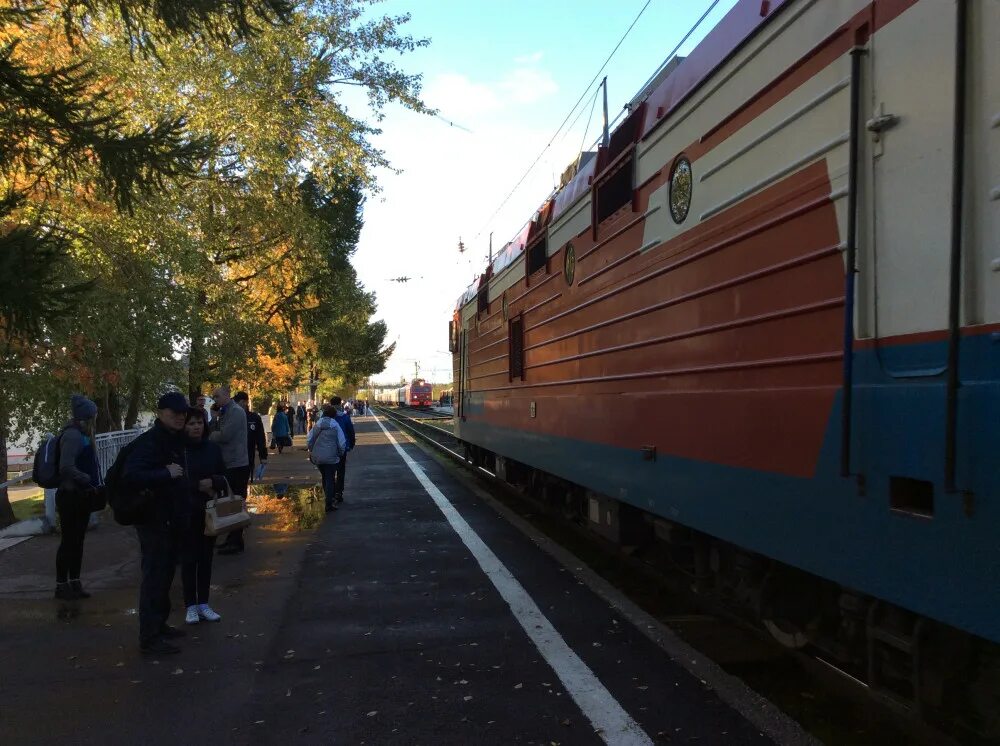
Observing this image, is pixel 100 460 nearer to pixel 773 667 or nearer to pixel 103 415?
pixel 103 415

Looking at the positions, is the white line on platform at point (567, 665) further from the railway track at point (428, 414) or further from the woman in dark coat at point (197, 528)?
the railway track at point (428, 414)

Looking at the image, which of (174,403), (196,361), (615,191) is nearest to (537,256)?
(615,191)

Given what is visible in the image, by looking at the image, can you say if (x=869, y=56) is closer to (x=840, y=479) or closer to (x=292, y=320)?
(x=840, y=479)

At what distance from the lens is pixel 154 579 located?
5.18 meters

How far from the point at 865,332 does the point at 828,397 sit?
0.33 metres

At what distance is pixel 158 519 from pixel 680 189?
3.97 meters

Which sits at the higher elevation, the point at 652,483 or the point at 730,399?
the point at 730,399

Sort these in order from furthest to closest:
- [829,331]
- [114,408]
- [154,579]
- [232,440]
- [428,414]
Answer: [428,414] → [114,408] → [232,440] → [154,579] → [829,331]

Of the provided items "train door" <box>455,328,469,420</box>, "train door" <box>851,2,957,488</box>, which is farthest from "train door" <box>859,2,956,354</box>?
"train door" <box>455,328,469,420</box>

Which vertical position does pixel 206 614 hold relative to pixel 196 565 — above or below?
below

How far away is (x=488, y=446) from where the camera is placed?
11625 mm

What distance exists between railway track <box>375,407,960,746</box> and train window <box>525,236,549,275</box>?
3.08 meters

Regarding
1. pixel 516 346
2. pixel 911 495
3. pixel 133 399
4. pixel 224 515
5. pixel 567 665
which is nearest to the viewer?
pixel 911 495

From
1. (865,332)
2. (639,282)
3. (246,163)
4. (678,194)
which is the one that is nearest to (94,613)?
(639,282)
